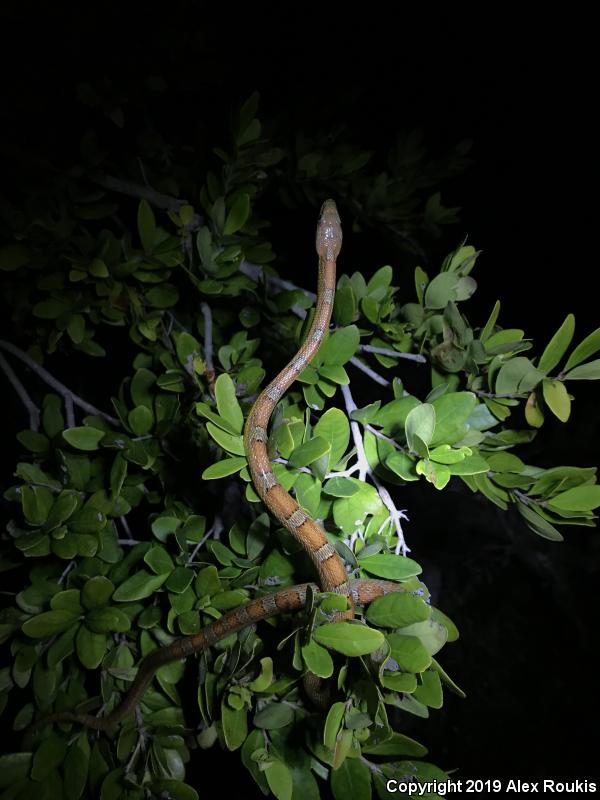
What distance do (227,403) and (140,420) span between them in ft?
1.95

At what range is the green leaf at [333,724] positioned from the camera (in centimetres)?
98

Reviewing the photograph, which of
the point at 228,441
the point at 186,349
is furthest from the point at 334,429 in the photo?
the point at 186,349

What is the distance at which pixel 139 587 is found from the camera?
1.40m

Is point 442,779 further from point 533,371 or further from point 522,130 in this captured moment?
point 522,130

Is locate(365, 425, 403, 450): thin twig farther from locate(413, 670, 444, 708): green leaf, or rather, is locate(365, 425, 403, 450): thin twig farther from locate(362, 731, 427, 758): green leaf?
locate(362, 731, 427, 758): green leaf

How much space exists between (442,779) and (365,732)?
0.91 ft

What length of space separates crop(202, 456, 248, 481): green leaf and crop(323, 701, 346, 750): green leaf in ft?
1.73

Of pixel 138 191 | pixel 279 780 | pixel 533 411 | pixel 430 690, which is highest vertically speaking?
pixel 138 191

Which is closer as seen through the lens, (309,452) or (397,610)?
(397,610)

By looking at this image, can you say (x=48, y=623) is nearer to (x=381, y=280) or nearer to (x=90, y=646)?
(x=90, y=646)

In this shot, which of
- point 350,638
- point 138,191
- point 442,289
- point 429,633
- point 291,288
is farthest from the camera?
point 138,191

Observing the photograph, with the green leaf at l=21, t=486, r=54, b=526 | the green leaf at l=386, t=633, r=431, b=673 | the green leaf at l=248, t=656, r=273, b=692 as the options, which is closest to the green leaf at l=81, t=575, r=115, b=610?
the green leaf at l=21, t=486, r=54, b=526

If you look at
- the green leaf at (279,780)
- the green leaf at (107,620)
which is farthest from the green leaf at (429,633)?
the green leaf at (107,620)

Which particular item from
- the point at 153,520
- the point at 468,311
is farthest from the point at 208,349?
the point at 468,311
